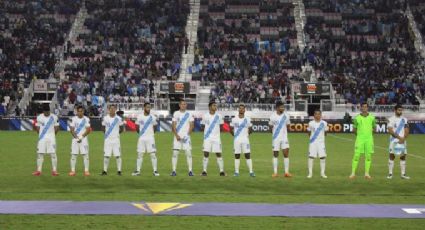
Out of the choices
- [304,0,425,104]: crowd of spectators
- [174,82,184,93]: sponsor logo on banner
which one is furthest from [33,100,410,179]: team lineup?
[304,0,425,104]: crowd of spectators

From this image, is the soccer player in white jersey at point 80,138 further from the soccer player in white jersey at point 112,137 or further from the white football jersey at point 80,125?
the soccer player in white jersey at point 112,137

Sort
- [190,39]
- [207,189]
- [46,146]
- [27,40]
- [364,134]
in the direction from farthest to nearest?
[190,39] < [27,40] < [46,146] < [364,134] < [207,189]

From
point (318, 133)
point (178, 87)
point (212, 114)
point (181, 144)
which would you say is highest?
point (178, 87)

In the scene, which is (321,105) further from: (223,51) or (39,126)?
(39,126)

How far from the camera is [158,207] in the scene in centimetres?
1484

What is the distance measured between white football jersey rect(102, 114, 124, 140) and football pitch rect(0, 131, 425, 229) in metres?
1.17

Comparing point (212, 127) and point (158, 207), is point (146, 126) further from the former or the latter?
point (158, 207)

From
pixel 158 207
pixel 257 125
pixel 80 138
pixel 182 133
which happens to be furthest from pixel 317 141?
pixel 257 125

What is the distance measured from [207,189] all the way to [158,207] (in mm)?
2996

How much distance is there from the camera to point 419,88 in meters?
52.7

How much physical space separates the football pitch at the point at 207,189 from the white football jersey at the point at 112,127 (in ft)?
3.85

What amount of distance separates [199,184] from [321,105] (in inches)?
1246

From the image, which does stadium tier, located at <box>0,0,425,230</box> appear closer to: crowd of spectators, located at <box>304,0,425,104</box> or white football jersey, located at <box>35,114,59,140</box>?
white football jersey, located at <box>35,114,59,140</box>

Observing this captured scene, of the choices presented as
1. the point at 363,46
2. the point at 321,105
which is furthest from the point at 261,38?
the point at 321,105
